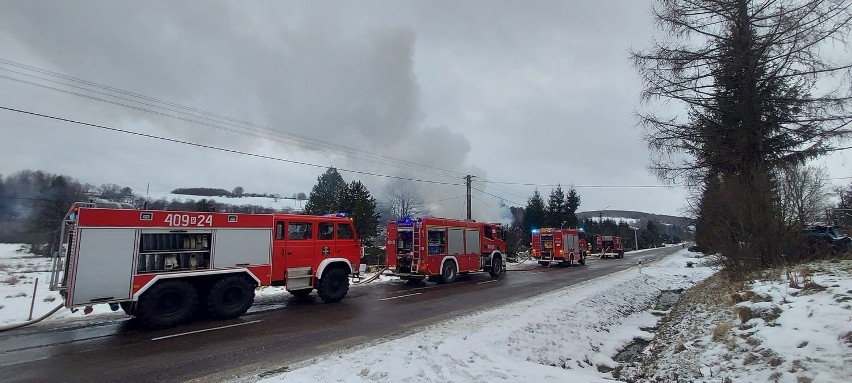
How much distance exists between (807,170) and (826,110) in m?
1.88

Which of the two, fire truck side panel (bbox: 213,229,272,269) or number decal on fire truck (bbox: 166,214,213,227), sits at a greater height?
number decal on fire truck (bbox: 166,214,213,227)

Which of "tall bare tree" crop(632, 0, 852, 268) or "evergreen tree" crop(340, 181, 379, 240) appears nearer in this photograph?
"tall bare tree" crop(632, 0, 852, 268)

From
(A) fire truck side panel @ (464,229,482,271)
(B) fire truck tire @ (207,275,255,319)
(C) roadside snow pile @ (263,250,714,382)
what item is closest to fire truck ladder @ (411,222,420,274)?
(A) fire truck side panel @ (464,229,482,271)

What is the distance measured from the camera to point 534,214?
222ft

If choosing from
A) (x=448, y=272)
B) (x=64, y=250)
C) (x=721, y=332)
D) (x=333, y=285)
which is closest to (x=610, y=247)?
(x=448, y=272)

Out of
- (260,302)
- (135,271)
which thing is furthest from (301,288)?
(135,271)

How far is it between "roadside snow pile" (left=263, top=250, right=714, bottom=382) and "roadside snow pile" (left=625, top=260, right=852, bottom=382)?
107 centimetres

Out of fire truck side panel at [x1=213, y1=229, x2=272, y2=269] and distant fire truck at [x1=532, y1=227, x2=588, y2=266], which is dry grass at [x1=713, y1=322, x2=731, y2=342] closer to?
fire truck side panel at [x1=213, y1=229, x2=272, y2=269]

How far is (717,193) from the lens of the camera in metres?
11.9

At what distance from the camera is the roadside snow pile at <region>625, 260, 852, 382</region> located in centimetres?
490

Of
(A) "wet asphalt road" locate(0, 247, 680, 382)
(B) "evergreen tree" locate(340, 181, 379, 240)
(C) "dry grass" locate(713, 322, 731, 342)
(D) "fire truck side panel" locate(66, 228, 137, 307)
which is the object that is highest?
(B) "evergreen tree" locate(340, 181, 379, 240)

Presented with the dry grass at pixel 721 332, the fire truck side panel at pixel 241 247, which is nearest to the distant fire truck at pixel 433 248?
the fire truck side panel at pixel 241 247

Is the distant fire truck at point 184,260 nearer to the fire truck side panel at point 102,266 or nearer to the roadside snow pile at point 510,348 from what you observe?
the fire truck side panel at point 102,266

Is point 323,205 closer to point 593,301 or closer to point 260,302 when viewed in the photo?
point 260,302
